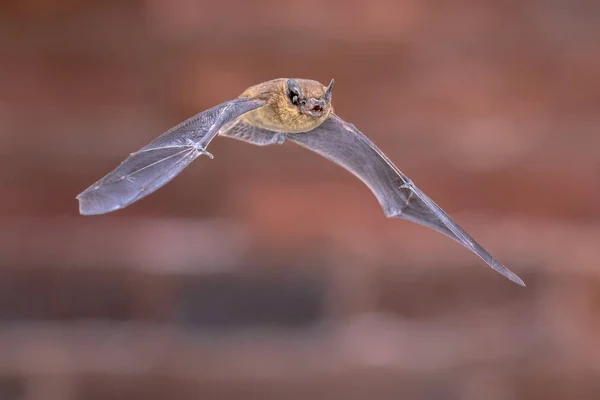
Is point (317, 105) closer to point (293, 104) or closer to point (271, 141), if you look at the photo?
point (293, 104)

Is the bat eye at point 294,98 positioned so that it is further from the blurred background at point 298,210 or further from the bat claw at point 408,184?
the blurred background at point 298,210

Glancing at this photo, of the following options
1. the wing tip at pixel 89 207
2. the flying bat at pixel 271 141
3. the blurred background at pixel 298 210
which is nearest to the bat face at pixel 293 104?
the flying bat at pixel 271 141

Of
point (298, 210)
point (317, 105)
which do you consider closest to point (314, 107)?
point (317, 105)

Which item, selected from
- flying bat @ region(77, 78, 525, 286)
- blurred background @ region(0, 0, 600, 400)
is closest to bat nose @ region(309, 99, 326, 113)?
flying bat @ region(77, 78, 525, 286)

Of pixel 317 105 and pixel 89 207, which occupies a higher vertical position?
pixel 317 105

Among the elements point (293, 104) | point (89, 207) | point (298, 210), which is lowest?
point (89, 207)
